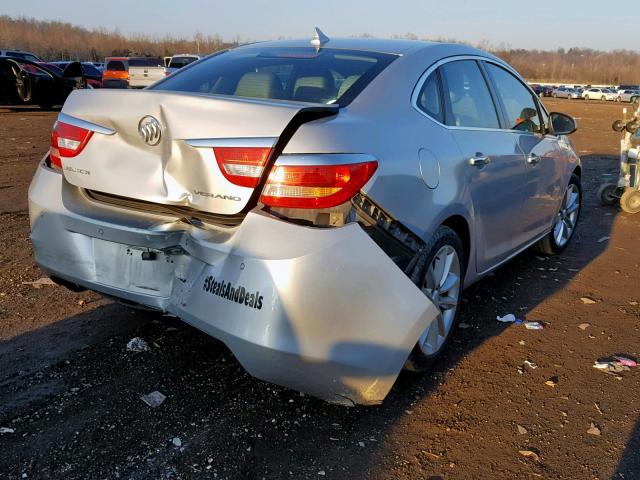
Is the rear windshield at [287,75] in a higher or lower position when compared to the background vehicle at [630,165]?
higher

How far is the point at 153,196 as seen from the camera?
261 cm

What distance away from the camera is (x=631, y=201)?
24.6ft

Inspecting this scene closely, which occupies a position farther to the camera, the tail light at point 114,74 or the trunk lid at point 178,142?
the tail light at point 114,74

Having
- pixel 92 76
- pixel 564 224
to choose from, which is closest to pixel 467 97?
pixel 564 224

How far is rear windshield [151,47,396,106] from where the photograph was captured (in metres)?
3.04

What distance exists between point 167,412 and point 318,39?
7.82 feet

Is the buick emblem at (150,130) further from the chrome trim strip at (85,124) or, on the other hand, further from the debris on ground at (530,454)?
the debris on ground at (530,454)

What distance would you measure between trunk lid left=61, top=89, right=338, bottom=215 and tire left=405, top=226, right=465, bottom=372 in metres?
0.92

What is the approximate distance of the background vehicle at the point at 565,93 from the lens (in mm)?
68306

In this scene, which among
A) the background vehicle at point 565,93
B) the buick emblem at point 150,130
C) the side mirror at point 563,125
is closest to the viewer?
the buick emblem at point 150,130

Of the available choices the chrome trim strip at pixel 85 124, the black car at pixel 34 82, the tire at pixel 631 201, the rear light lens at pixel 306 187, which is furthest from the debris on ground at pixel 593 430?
the black car at pixel 34 82

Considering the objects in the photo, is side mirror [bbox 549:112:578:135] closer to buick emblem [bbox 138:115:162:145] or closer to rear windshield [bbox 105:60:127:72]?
buick emblem [bbox 138:115:162:145]

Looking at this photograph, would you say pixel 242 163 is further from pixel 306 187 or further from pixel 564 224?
pixel 564 224

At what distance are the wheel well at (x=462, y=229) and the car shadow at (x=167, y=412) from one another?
0.60m
